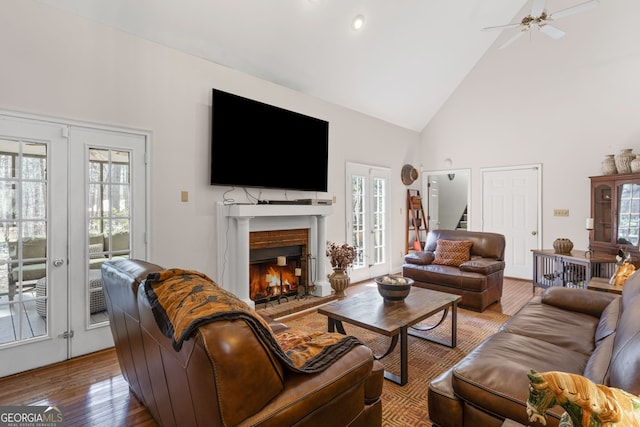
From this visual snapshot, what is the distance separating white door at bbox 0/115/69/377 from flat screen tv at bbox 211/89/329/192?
138 cm

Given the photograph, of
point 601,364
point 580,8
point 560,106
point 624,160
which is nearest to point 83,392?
point 601,364

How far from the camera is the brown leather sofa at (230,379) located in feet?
3.51

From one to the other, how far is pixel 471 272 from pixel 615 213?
7.53ft

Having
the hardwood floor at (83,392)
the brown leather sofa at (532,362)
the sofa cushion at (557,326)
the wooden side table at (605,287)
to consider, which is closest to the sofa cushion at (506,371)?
the brown leather sofa at (532,362)

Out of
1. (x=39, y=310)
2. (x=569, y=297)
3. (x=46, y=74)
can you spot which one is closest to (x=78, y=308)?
(x=39, y=310)

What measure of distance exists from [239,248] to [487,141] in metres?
4.99

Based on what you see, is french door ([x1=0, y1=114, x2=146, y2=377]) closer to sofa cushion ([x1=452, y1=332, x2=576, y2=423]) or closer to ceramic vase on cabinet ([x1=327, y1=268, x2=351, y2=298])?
ceramic vase on cabinet ([x1=327, y1=268, x2=351, y2=298])

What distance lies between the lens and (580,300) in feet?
8.46

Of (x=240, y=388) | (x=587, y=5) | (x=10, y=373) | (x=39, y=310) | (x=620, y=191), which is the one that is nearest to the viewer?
(x=240, y=388)

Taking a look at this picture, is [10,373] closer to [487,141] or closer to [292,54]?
[292,54]

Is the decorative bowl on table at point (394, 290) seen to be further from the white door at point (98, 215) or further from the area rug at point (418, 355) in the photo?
the white door at point (98, 215)

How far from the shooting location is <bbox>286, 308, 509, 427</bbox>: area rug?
2.11 meters

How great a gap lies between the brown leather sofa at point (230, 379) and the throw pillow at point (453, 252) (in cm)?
313

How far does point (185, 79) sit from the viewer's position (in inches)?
134
